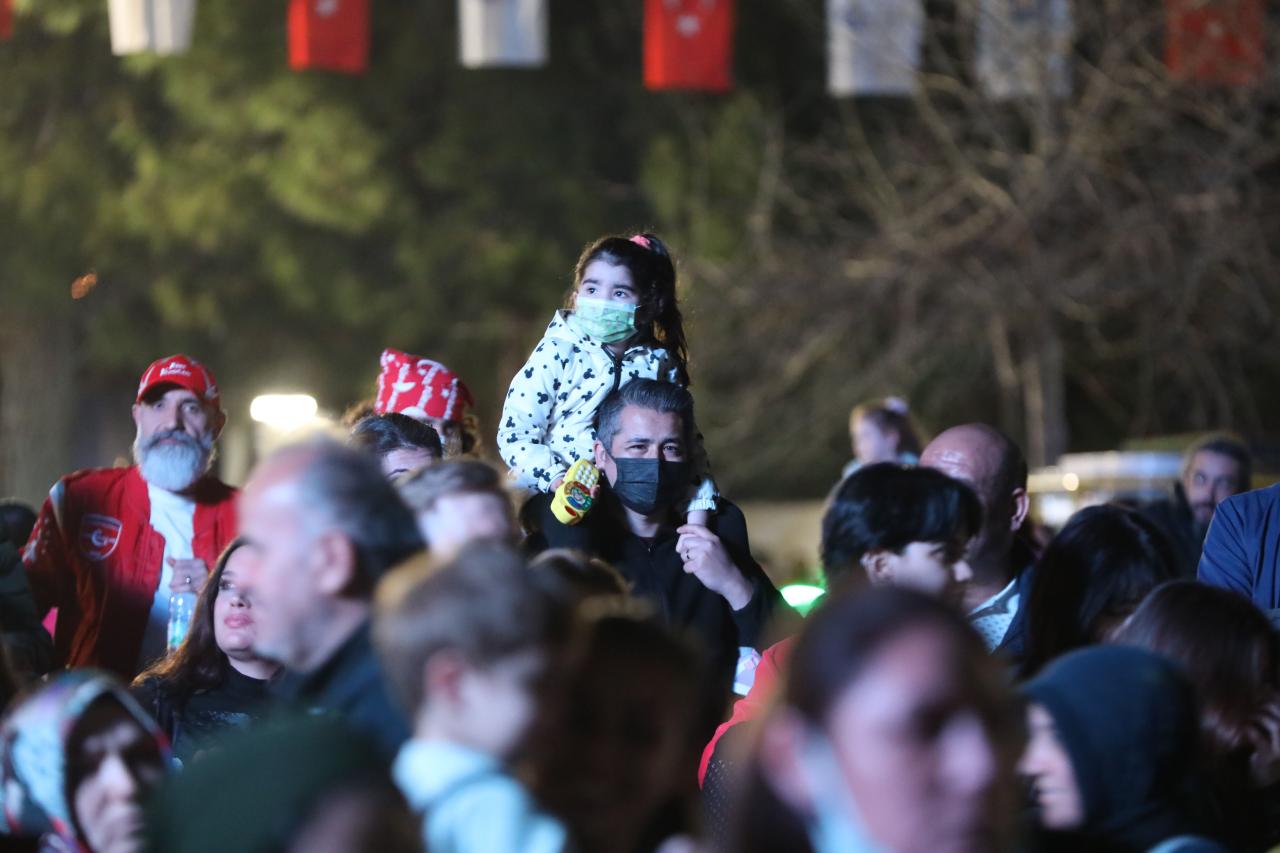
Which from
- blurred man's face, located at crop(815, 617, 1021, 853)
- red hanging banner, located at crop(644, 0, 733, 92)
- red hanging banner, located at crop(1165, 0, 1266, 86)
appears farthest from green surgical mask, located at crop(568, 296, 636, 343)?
red hanging banner, located at crop(1165, 0, 1266, 86)

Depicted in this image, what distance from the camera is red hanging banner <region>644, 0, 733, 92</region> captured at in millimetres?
13250

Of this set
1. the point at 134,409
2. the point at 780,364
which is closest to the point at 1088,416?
the point at 780,364

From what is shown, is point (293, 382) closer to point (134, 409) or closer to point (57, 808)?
point (134, 409)

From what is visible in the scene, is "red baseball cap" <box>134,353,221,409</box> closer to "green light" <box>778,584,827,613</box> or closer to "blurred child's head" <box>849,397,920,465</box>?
"green light" <box>778,584,827,613</box>

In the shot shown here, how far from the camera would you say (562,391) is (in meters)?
5.32

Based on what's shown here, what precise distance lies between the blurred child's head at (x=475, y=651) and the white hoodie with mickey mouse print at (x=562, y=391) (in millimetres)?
2606

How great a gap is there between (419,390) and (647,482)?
1.63 metres

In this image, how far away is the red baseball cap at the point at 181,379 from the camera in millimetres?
6262

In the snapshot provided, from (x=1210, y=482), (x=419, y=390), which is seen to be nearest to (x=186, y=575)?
(x=419, y=390)

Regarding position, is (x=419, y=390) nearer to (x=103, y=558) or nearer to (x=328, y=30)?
(x=103, y=558)

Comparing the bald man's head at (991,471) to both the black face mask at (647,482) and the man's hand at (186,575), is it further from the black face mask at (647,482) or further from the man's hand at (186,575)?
the man's hand at (186,575)

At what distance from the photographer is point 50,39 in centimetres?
1930

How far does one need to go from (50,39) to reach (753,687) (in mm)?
16984

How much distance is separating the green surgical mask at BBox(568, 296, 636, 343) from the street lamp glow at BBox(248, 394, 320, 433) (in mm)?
2854
